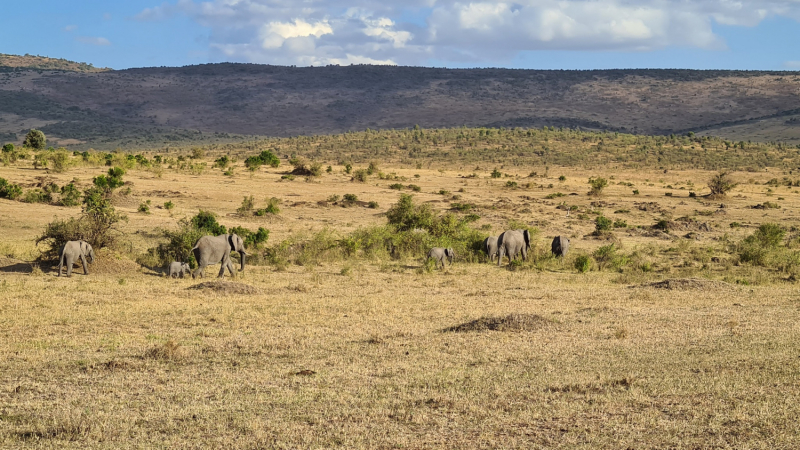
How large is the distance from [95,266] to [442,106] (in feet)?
430

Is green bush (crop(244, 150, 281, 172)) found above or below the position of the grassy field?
above

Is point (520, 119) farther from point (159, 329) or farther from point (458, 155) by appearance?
point (159, 329)

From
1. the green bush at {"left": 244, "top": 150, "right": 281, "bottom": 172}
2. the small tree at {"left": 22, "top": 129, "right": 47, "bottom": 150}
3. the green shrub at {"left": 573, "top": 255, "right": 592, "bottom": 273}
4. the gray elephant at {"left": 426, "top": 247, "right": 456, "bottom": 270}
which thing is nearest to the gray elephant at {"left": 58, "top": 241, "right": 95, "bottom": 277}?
the gray elephant at {"left": 426, "top": 247, "right": 456, "bottom": 270}

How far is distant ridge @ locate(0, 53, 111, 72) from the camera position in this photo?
594 feet

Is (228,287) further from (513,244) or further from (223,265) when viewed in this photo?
(513,244)

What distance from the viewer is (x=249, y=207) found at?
105ft

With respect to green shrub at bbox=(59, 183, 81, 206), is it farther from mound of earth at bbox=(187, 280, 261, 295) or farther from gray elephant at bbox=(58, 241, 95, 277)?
mound of earth at bbox=(187, 280, 261, 295)

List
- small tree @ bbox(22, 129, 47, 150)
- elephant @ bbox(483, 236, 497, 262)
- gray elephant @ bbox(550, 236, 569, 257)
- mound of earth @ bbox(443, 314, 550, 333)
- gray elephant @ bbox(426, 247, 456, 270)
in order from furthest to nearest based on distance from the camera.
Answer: small tree @ bbox(22, 129, 47, 150)
gray elephant @ bbox(550, 236, 569, 257)
elephant @ bbox(483, 236, 497, 262)
gray elephant @ bbox(426, 247, 456, 270)
mound of earth @ bbox(443, 314, 550, 333)

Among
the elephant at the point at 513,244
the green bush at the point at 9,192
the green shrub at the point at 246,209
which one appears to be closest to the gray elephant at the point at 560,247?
the elephant at the point at 513,244

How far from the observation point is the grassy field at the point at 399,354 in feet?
25.3

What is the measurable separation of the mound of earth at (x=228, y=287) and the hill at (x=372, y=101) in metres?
93.5

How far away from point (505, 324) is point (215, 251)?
8716 millimetres

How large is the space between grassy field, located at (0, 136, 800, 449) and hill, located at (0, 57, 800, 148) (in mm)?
92422

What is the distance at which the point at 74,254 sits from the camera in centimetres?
1814
